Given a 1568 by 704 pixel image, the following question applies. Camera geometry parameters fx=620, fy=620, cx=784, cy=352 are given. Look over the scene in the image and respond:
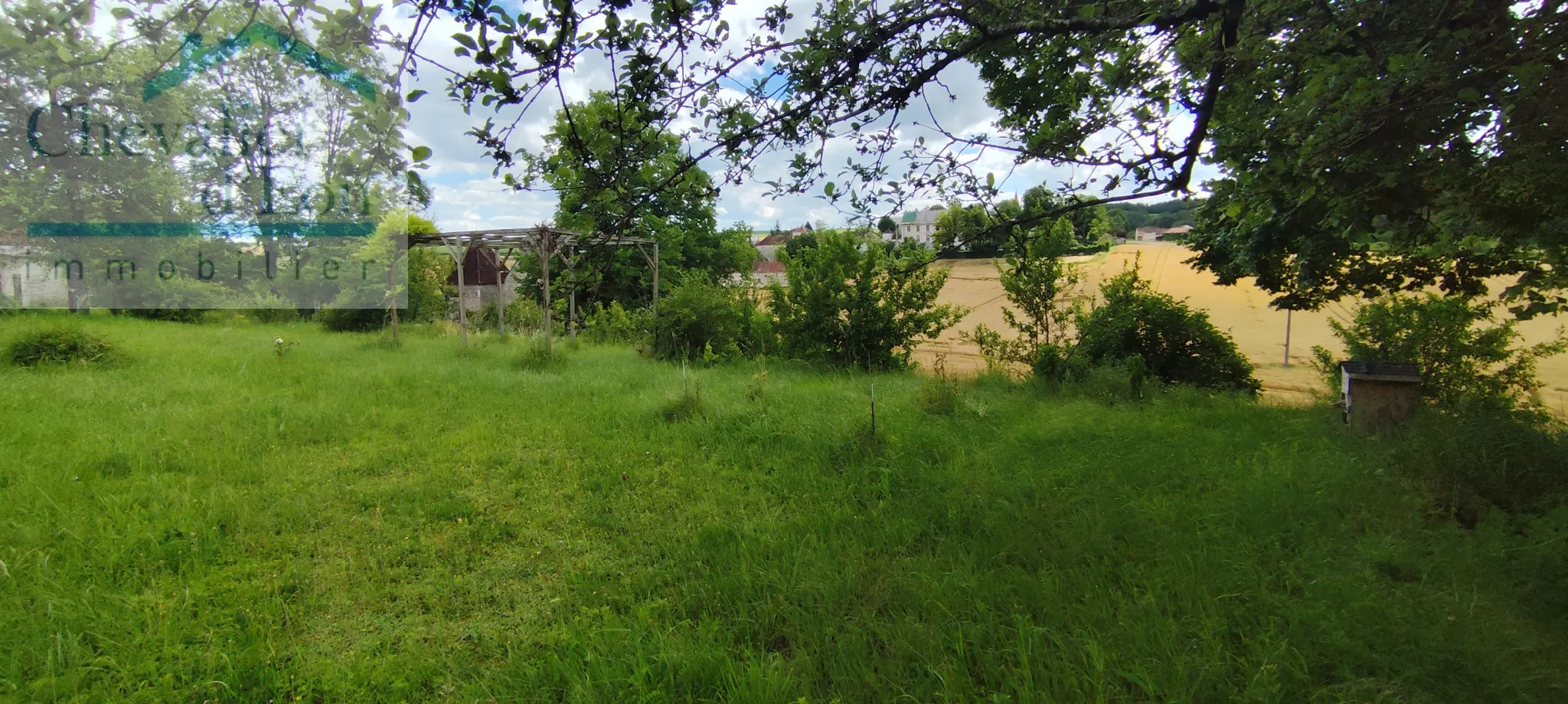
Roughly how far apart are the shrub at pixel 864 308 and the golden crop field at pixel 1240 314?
0.54m

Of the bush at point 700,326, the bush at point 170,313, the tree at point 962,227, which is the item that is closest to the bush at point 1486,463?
the tree at point 962,227

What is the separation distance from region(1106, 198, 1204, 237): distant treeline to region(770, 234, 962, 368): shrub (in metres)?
2.53

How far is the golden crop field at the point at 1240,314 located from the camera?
699 cm

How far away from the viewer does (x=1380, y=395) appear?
4477 millimetres

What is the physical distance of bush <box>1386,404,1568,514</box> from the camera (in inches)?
116

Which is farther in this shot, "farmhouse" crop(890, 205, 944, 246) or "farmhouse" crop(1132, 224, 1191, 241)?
"farmhouse" crop(1132, 224, 1191, 241)

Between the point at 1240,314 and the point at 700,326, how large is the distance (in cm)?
808

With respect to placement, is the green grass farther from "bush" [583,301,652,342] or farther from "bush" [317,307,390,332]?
"bush" [317,307,390,332]

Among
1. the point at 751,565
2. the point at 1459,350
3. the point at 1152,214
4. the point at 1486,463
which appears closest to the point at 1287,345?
the point at 1459,350

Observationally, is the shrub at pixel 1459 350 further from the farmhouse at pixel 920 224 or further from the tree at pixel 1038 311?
the farmhouse at pixel 920 224

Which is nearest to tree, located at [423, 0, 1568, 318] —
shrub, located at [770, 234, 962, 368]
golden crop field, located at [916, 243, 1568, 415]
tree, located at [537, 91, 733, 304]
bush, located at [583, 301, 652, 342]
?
tree, located at [537, 91, 733, 304]

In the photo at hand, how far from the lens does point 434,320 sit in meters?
14.2

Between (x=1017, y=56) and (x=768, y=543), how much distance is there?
281 centimetres

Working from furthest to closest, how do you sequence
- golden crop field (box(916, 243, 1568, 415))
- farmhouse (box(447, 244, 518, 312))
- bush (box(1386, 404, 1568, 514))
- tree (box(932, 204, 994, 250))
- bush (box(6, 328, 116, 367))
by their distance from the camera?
farmhouse (box(447, 244, 518, 312)) < golden crop field (box(916, 243, 1568, 415)) < bush (box(6, 328, 116, 367)) < tree (box(932, 204, 994, 250)) < bush (box(1386, 404, 1568, 514))
